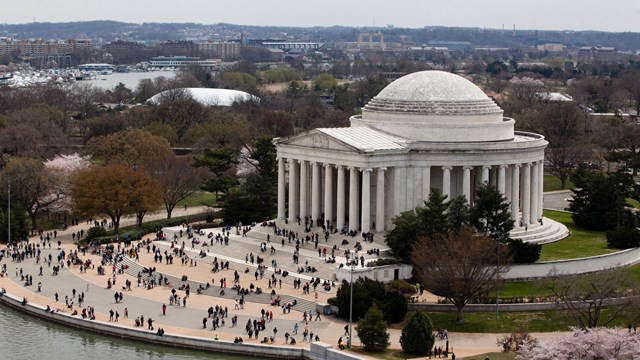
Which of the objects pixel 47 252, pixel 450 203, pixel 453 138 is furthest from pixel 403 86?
pixel 47 252

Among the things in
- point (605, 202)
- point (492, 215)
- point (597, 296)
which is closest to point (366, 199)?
point (492, 215)

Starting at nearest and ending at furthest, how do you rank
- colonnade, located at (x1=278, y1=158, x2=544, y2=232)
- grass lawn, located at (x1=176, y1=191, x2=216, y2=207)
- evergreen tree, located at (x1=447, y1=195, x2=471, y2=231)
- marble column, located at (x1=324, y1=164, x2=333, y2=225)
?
1. evergreen tree, located at (x1=447, y1=195, x2=471, y2=231)
2. colonnade, located at (x1=278, y1=158, x2=544, y2=232)
3. marble column, located at (x1=324, y1=164, x2=333, y2=225)
4. grass lawn, located at (x1=176, y1=191, x2=216, y2=207)

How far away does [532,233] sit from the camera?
100062 mm

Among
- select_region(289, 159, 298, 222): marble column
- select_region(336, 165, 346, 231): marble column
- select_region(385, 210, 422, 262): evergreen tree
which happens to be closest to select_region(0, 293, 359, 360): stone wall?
select_region(385, 210, 422, 262): evergreen tree

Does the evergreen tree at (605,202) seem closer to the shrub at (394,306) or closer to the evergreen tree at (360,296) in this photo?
the shrub at (394,306)

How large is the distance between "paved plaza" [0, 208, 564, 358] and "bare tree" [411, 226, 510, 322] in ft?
10.6

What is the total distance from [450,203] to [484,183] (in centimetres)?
638

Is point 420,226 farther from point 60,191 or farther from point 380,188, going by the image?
point 60,191

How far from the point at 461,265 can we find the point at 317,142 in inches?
967

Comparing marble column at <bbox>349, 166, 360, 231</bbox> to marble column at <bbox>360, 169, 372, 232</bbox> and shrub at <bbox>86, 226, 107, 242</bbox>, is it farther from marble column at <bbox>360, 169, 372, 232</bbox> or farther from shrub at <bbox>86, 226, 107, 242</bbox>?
shrub at <bbox>86, 226, 107, 242</bbox>

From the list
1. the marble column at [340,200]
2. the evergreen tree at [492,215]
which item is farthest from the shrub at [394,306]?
the marble column at [340,200]

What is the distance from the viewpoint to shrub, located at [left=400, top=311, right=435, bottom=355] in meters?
72.0

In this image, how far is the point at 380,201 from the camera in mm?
98188

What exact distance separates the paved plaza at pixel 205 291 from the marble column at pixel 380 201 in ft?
5.27
